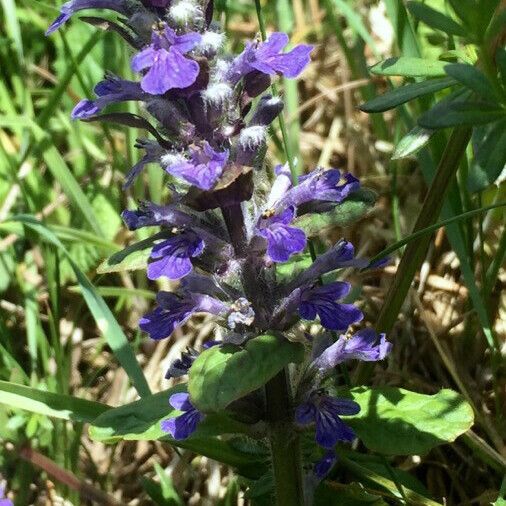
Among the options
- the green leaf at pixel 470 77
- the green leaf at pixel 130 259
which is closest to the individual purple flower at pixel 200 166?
the green leaf at pixel 130 259

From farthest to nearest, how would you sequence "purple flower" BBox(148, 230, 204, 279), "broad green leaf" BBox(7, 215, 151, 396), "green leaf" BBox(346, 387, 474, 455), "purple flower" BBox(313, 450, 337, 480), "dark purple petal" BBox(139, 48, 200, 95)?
"broad green leaf" BBox(7, 215, 151, 396) < "purple flower" BBox(313, 450, 337, 480) < "green leaf" BBox(346, 387, 474, 455) < "purple flower" BBox(148, 230, 204, 279) < "dark purple petal" BBox(139, 48, 200, 95)

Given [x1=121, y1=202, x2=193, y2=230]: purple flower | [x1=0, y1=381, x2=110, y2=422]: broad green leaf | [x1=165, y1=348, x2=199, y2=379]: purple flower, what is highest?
[x1=121, y1=202, x2=193, y2=230]: purple flower

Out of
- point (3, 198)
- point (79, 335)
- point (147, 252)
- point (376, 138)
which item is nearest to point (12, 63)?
point (3, 198)

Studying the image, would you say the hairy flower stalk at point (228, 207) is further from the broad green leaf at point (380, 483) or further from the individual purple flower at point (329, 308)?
the broad green leaf at point (380, 483)

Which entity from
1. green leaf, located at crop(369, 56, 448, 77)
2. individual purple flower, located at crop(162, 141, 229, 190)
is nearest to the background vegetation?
green leaf, located at crop(369, 56, 448, 77)

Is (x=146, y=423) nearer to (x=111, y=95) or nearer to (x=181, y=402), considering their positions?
(x=181, y=402)

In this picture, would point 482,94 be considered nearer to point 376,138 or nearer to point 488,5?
point 488,5

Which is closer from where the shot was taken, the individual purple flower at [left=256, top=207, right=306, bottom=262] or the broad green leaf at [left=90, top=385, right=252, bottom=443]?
the individual purple flower at [left=256, top=207, right=306, bottom=262]

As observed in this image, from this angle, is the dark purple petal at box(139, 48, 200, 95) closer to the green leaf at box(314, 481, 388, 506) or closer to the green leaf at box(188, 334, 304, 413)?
the green leaf at box(188, 334, 304, 413)
